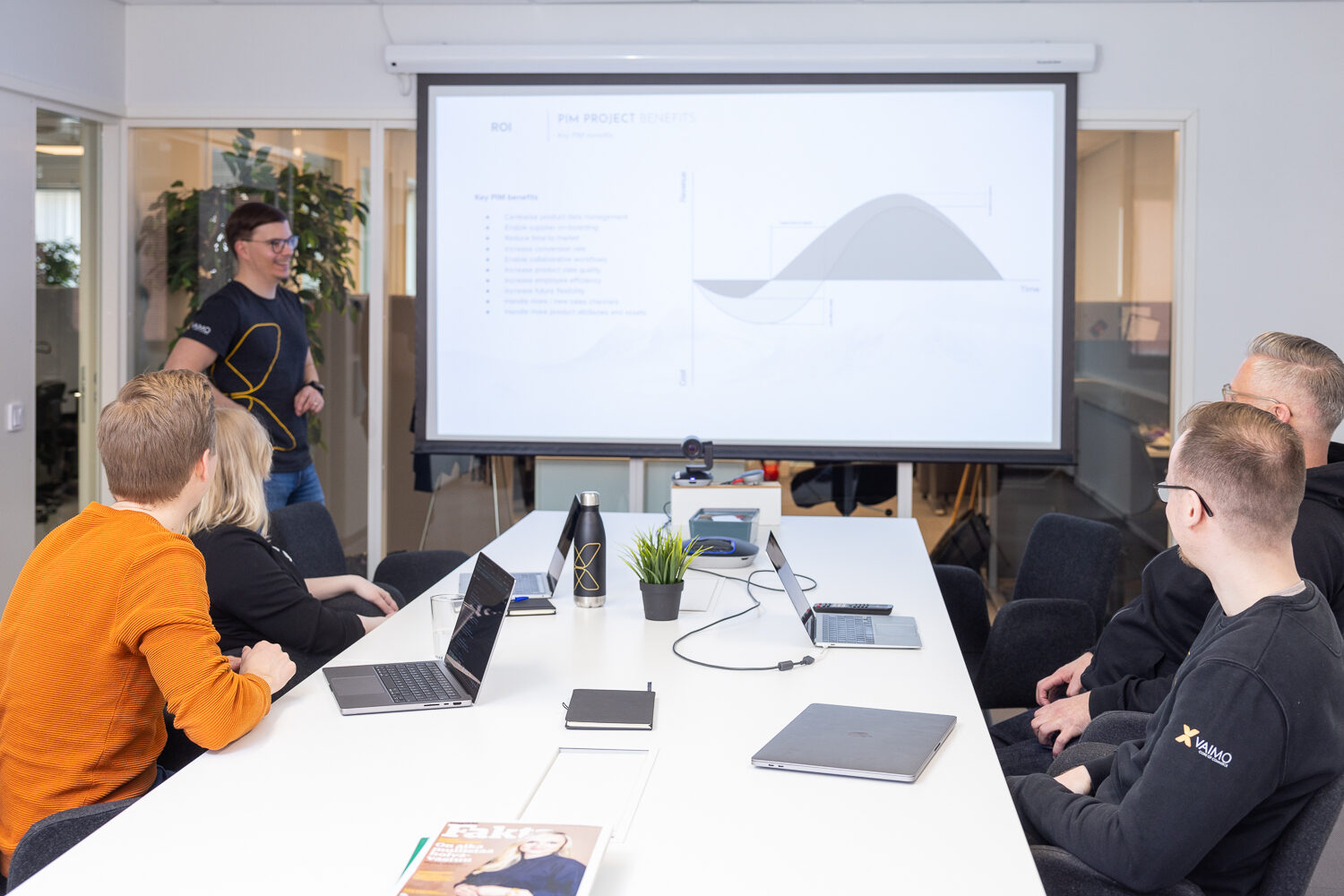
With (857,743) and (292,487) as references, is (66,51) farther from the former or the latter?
(857,743)

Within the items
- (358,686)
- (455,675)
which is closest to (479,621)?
(455,675)

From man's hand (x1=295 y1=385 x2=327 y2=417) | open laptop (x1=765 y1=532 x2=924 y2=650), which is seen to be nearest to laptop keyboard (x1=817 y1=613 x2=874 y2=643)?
open laptop (x1=765 y1=532 x2=924 y2=650)

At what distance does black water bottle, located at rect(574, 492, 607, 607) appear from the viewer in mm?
2600

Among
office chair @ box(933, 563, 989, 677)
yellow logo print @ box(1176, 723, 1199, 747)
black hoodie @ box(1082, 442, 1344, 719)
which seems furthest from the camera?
office chair @ box(933, 563, 989, 677)

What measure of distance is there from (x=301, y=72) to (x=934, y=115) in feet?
9.00

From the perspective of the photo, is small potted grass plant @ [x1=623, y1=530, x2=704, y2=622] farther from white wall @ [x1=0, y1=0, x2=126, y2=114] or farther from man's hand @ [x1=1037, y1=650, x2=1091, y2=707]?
white wall @ [x1=0, y1=0, x2=126, y2=114]

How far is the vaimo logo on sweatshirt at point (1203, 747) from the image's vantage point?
1.41 meters

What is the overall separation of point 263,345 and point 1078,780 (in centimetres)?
352

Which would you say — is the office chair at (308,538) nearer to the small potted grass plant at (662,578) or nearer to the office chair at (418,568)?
the office chair at (418,568)

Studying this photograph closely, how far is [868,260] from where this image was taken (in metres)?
4.69

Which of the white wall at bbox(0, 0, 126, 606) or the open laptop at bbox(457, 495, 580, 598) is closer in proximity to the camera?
the open laptop at bbox(457, 495, 580, 598)

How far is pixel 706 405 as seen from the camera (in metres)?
4.79

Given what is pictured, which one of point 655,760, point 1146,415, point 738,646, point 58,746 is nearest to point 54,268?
point 58,746

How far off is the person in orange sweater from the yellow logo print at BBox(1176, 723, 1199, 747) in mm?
1371
